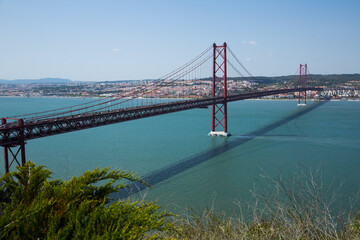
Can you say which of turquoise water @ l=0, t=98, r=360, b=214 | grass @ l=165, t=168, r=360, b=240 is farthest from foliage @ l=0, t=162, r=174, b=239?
turquoise water @ l=0, t=98, r=360, b=214

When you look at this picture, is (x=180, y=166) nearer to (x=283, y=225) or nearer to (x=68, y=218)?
(x=283, y=225)

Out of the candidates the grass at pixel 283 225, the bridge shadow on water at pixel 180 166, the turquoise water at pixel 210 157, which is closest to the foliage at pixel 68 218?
the grass at pixel 283 225

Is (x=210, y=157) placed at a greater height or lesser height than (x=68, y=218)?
lesser

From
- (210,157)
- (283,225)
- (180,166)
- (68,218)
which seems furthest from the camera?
(210,157)

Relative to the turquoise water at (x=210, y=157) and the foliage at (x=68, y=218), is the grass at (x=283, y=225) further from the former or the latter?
the turquoise water at (x=210, y=157)

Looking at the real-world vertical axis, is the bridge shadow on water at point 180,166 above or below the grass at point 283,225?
below

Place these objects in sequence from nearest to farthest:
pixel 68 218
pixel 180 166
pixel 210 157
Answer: pixel 68 218
pixel 180 166
pixel 210 157

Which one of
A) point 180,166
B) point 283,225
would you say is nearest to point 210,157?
point 180,166

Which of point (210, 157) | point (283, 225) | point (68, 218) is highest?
point (68, 218)

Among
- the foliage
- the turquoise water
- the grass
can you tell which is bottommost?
the turquoise water

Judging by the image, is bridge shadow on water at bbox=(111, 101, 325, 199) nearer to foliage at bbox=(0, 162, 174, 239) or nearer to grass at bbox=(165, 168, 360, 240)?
grass at bbox=(165, 168, 360, 240)

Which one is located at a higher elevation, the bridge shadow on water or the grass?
the grass
